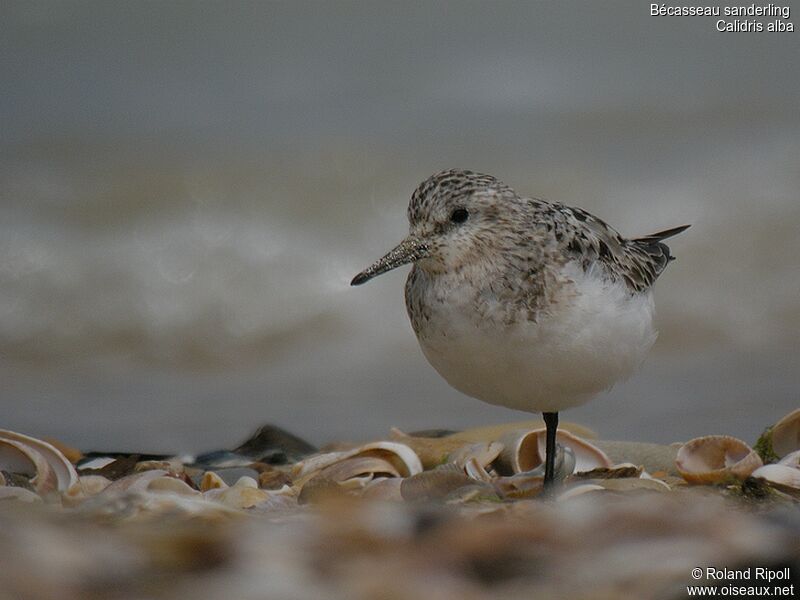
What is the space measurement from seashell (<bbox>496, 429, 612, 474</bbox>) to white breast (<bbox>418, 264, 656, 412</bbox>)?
1.62 ft

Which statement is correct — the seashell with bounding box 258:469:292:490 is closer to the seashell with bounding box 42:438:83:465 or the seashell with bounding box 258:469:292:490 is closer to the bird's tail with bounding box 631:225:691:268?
the seashell with bounding box 42:438:83:465

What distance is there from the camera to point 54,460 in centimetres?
322

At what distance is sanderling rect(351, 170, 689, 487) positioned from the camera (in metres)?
2.88

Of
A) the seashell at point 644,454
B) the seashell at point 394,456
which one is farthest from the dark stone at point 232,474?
the seashell at point 644,454

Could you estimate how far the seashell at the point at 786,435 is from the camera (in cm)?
351

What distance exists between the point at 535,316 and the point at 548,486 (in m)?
0.48

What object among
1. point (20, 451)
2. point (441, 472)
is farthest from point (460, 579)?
point (20, 451)

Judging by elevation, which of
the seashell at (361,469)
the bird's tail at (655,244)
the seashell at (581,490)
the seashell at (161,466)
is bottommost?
the seashell at (581,490)

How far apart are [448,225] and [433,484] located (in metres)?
0.69

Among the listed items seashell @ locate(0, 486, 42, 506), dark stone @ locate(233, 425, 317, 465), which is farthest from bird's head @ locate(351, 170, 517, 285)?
dark stone @ locate(233, 425, 317, 465)

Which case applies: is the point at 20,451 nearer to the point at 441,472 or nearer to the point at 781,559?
the point at 441,472

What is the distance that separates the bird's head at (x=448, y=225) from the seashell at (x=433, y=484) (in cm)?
54

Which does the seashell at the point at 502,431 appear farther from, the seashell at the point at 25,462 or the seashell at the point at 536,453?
the seashell at the point at 25,462

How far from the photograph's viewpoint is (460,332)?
2.88 m
